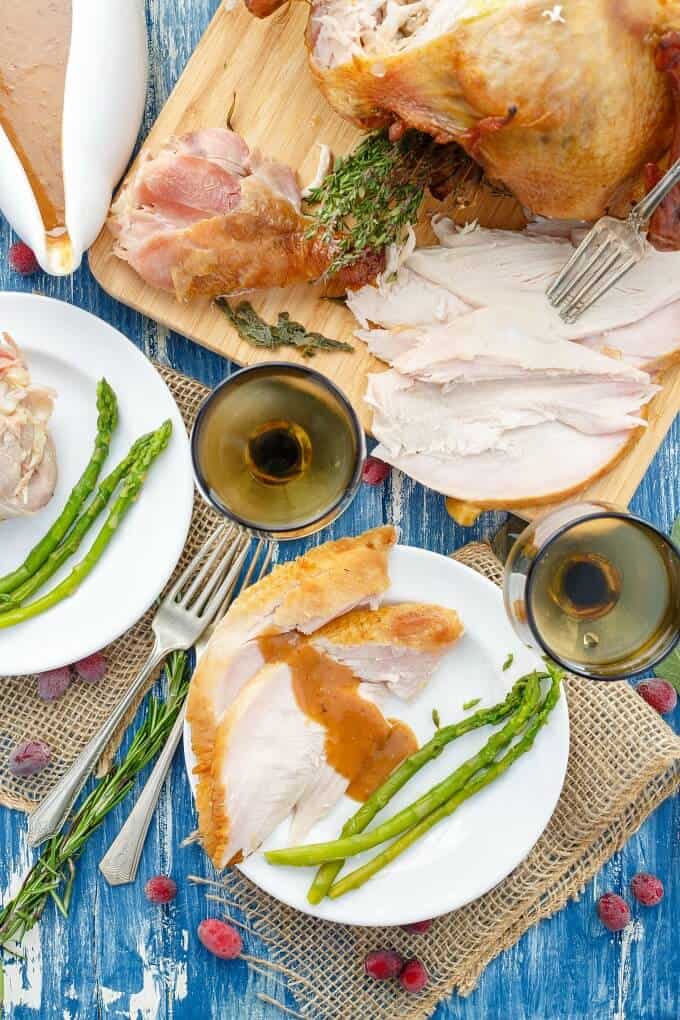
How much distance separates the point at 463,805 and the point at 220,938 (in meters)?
0.56

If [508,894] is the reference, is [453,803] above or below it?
above

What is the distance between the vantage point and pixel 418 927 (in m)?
1.96

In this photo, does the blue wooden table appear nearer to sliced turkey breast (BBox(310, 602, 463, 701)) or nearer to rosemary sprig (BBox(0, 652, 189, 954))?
rosemary sprig (BBox(0, 652, 189, 954))

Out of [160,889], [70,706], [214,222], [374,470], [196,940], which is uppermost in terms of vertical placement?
[214,222]

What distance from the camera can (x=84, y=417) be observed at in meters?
1.96

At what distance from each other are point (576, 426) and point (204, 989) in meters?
1.35

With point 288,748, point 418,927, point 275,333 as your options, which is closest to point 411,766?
point 288,748

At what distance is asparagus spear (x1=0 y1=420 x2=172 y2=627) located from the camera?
6.21ft

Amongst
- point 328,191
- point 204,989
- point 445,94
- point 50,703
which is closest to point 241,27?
point 328,191

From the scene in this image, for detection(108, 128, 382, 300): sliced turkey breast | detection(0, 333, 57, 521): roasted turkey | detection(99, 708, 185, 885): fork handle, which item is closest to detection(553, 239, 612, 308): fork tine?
detection(108, 128, 382, 300): sliced turkey breast

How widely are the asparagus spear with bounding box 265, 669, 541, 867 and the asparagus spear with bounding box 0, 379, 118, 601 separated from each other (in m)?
0.69

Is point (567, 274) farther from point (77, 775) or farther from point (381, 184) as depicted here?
point (77, 775)

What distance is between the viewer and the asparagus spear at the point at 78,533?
1910 millimetres

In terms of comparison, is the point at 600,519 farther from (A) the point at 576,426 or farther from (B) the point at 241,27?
(B) the point at 241,27
